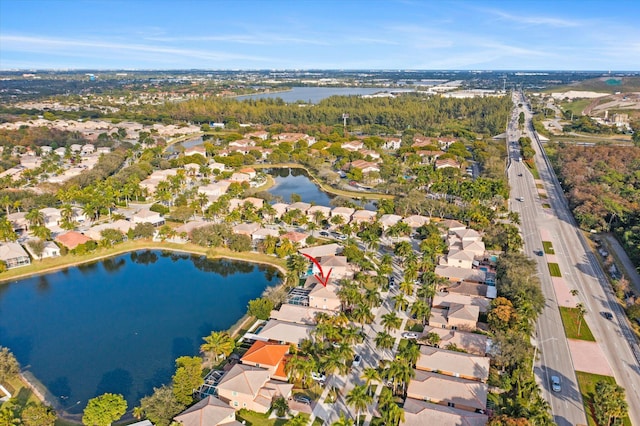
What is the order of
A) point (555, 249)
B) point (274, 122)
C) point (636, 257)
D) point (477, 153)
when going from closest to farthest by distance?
point (636, 257) < point (555, 249) < point (477, 153) < point (274, 122)

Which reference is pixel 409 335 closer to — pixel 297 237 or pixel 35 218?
pixel 297 237

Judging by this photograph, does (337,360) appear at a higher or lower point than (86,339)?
higher

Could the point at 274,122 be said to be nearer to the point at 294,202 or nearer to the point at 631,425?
the point at 294,202

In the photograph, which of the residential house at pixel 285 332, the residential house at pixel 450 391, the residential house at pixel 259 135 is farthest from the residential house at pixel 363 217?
the residential house at pixel 259 135

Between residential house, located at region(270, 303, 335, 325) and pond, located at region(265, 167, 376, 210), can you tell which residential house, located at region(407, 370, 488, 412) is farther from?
pond, located at region(265, 167, 376, 210)

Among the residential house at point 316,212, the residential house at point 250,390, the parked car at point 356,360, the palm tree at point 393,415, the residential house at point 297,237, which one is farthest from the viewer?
the residential house at point 316,212

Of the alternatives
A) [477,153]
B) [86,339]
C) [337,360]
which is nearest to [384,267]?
[337,360]

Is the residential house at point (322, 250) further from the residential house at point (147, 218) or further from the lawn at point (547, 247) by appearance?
the lawn at point (547, 247)
